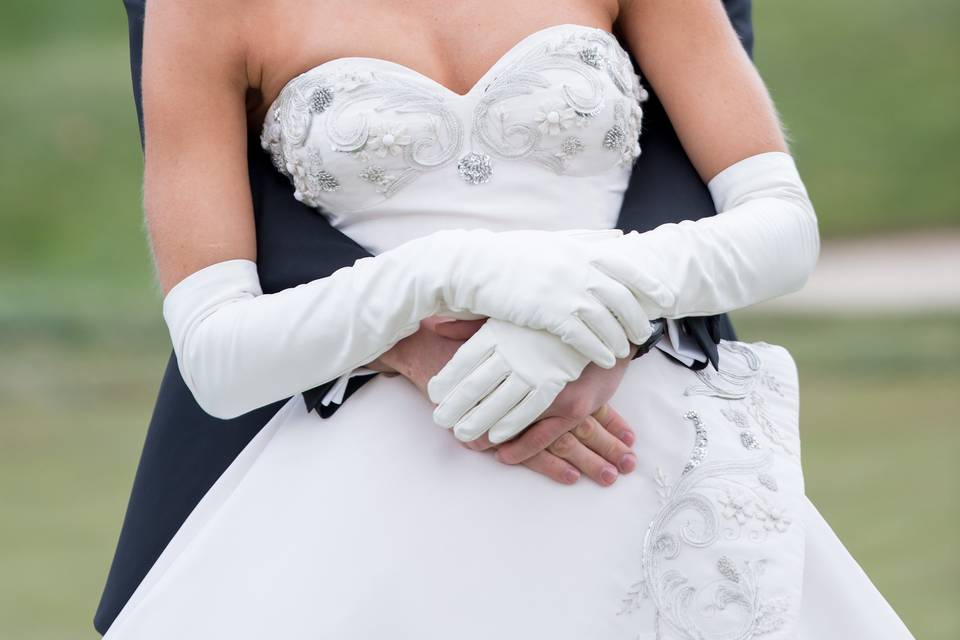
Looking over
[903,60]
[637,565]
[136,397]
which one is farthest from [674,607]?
[903,60]

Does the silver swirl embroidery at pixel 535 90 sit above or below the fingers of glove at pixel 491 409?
above

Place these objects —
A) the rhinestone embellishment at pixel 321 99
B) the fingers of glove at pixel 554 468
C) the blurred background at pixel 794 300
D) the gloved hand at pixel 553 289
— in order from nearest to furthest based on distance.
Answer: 1. the gloved hand at pixel 553 289
2. the fingers of glove at pixel 554 468
3. the rhinestone embellishment at pixel 321 99
4. the blurred background at pixel 794 300

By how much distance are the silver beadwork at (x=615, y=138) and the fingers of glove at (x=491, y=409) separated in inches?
14.8

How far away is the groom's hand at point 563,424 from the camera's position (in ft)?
4.71

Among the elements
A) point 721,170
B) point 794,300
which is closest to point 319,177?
point 721,170

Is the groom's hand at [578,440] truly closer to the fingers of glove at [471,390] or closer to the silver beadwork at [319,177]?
the fingers of glove at [471,390]

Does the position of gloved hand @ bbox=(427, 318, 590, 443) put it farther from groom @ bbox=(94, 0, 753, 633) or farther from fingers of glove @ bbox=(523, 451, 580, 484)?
groom @ bbox=(94, 0, 753, 633)

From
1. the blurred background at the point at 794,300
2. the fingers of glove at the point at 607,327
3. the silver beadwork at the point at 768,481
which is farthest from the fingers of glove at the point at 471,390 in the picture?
the blurred background at the point at 794,300

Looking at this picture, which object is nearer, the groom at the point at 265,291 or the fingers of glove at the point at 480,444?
the fingers of glove at the point at 480,444

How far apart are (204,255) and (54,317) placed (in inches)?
248

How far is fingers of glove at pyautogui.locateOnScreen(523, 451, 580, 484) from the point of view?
1.45 metres

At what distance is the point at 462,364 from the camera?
1394 mm

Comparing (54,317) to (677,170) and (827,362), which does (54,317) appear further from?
(677,170)

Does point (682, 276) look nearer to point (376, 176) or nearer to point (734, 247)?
point (734, 247)
